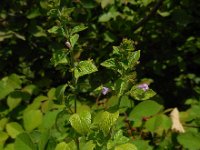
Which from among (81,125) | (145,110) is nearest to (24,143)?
(81,125)

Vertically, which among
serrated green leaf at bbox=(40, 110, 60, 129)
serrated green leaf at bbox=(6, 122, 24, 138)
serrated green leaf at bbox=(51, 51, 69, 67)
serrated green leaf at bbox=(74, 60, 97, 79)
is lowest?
serrated green leaf at bbox=(6, 122, 24, 138)

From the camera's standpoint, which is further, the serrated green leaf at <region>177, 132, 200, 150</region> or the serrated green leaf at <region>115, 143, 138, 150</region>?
the serrated green leaf at <region>177, 132, 200, 150</region>

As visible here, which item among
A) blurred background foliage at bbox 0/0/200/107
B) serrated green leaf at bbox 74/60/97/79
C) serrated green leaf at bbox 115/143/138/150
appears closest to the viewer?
serrated green leaf at bbox 115/143/138/150

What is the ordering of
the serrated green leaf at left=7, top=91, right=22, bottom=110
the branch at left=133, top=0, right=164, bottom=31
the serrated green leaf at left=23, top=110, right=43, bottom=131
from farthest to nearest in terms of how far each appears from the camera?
the branch at left=133, top=0, right=164, bottom=31
the serrated green leaf at left=7, top=91, right=22, bottom=110
the serrated green leaf at left=23, top=110, right=43, bottom=131

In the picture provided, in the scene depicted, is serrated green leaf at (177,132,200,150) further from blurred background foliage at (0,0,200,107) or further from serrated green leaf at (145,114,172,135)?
blurred background foliage at (0,0,200,107)

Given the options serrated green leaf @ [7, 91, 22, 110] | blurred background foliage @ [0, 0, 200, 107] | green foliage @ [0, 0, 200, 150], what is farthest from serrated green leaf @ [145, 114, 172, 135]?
serrated green leaf @ [7, 91, 22, 110]

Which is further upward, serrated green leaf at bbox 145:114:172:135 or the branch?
the branch

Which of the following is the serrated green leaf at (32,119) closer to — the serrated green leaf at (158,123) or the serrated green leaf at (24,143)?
the serrated green leaf at (24,143)

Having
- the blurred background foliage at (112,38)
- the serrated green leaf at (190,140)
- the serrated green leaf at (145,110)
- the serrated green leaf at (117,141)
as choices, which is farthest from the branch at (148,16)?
the serrated green leaf at (117,141)
